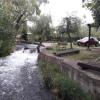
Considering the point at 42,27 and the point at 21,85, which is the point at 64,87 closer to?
the point at 21,85

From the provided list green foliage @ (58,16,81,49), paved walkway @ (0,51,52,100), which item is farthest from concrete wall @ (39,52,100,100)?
green foliage @ (58,16,81,49)

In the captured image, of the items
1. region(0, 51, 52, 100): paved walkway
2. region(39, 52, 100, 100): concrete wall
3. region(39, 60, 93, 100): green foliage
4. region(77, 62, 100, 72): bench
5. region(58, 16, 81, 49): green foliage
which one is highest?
region(58, 16, 81, 49): green foliage

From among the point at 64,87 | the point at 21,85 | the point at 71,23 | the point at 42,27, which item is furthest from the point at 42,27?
the point at 64,87

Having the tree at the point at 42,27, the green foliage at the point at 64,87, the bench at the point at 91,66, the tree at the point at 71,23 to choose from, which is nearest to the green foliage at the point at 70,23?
the tree at the point at 71,23

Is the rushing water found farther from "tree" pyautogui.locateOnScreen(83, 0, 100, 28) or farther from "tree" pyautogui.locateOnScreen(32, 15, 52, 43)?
"tree" pyautogui.locateOnScreen(32, 15, 52, 43)

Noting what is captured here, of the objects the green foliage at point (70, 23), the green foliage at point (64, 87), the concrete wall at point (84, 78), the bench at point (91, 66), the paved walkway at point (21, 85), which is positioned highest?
the green foliage at point (70, 23)

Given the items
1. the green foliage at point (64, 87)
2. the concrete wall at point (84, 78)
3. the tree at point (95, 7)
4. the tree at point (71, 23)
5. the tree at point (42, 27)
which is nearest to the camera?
the concrete wall at point (84, 78)

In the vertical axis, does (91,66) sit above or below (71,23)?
below

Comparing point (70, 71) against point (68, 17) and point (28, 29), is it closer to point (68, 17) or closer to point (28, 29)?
point (68, 17)

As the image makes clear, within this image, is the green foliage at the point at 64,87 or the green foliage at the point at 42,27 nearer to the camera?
the green foliage at the point at 64,87

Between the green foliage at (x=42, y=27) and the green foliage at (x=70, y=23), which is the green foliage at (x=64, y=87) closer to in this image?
the green foliage at (x=70, y=23)

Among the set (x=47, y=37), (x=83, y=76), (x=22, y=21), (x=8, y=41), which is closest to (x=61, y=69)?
(x=83, y=76)

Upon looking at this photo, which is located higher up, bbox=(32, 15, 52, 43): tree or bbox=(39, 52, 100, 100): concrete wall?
bbox=(32, 15, 52, 43): tree

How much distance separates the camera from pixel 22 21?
43.9 metres
